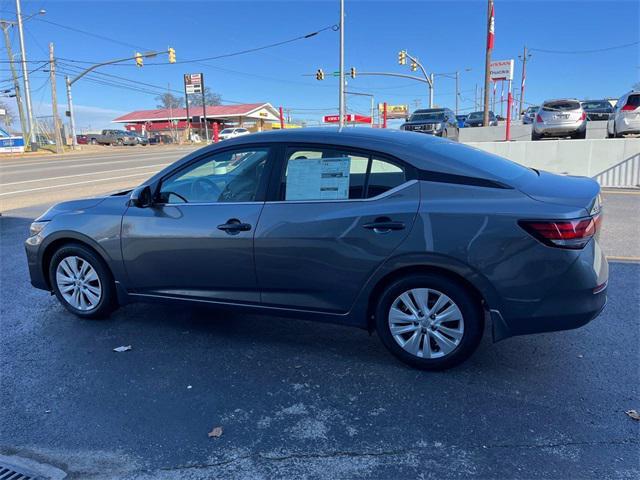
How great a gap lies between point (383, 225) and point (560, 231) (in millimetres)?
1073

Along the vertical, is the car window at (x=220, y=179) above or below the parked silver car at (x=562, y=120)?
below

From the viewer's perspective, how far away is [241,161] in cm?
409

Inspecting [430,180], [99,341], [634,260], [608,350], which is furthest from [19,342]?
[634,260]

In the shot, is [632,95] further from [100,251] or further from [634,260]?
[100,251]

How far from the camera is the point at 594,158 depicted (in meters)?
12.0

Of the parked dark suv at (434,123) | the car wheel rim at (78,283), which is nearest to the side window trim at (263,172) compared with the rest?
the car wheel rim at (78,283)

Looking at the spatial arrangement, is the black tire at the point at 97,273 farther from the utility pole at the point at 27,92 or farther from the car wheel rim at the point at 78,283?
the utility pole at the point at 27,92

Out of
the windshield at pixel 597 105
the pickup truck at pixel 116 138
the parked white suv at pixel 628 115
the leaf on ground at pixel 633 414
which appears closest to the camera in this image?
the leaf on ground at pixel 633 414

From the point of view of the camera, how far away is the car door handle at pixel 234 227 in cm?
373

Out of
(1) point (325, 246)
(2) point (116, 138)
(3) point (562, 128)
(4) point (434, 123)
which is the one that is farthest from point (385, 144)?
(2) point (116, 138)

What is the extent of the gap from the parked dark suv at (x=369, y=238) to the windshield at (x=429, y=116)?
1704 cm

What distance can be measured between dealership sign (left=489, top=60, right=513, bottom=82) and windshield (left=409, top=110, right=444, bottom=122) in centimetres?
249

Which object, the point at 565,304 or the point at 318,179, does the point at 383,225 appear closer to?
the point at 318,179

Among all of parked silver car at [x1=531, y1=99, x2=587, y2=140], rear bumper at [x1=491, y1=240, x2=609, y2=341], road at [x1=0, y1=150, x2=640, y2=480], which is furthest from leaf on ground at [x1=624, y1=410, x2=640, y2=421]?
parked silver car at [x1=531, y1=99, x2=587, y2=140]
